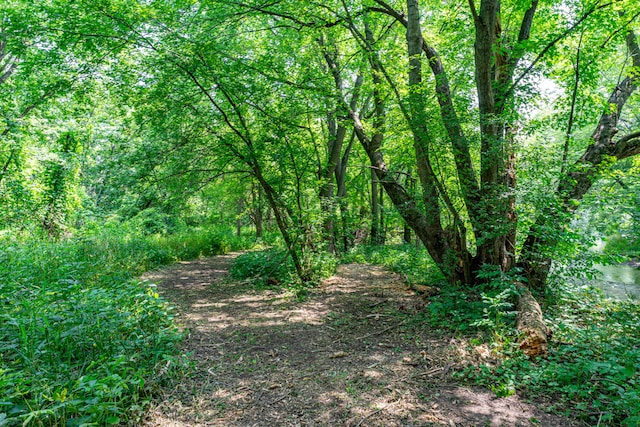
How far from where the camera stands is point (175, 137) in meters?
7.62

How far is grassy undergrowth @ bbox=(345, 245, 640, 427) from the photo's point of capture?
9.16ft

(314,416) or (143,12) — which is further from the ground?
(143,12)

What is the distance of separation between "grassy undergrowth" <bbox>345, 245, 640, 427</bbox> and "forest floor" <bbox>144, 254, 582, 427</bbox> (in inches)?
7.7

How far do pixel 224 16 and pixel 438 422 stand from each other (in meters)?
6.84

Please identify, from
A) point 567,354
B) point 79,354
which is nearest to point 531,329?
point 567,354

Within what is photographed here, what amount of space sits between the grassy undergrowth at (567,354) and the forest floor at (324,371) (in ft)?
0.65

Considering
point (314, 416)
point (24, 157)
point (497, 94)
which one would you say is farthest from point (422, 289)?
point (24, 157)

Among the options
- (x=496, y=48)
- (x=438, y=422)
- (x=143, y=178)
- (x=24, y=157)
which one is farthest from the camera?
(x=24, y=157)

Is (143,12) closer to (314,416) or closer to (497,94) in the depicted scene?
(497,94)

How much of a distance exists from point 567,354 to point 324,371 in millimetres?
2534

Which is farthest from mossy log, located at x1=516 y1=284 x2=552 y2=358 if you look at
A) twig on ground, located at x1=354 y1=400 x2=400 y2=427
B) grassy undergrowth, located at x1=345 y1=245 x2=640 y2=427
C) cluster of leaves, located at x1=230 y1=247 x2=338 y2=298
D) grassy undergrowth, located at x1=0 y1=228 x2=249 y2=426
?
cluster of leaves, located at x1=230 y1=247 x2=338 y2=298

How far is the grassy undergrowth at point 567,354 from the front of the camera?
279 cm

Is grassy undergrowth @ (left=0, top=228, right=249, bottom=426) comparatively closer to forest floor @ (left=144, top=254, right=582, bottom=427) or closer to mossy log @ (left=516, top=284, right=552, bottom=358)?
forest floor @ (left=144, top=254, right=582, bottom=427)

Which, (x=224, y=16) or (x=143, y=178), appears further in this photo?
(x=143, y=178)
